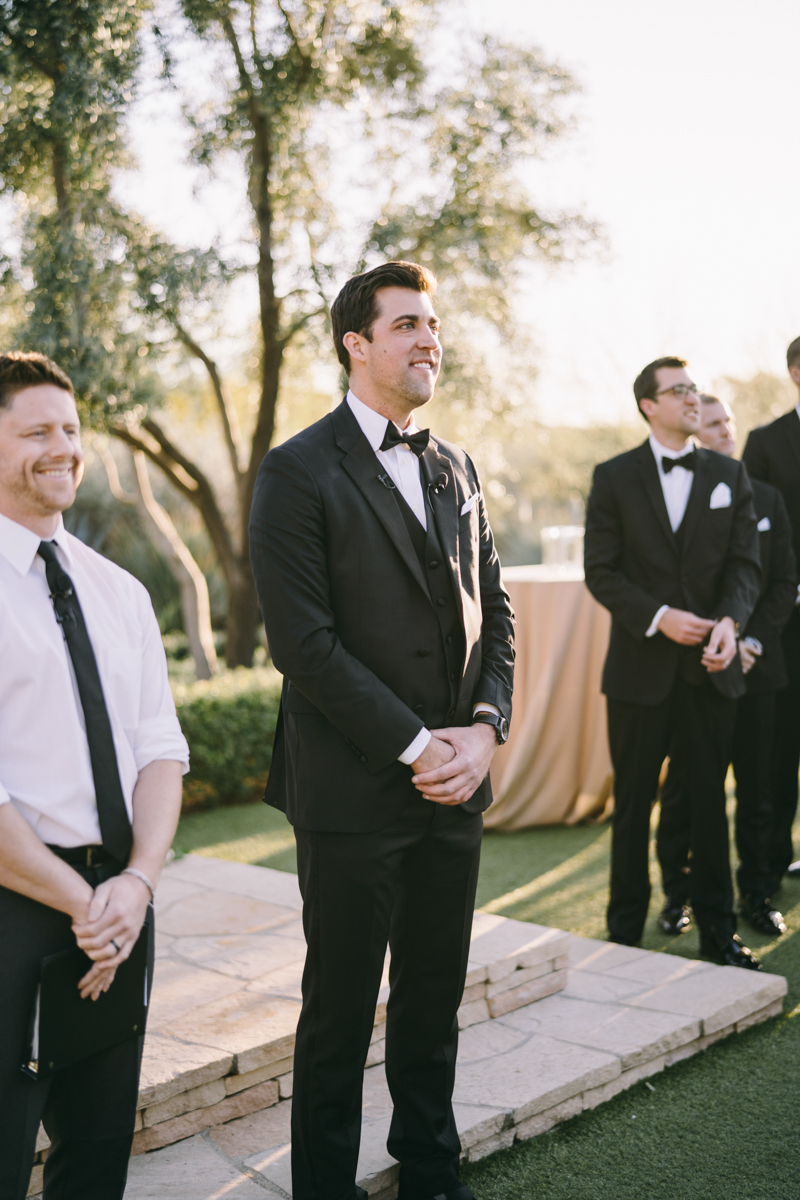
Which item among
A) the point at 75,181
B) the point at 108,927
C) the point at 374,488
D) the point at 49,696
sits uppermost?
the point at 75,181

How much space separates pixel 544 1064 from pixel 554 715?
9.78ft

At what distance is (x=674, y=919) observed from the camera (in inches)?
161

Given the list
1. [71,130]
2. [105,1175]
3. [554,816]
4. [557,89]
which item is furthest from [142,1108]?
[557,89]

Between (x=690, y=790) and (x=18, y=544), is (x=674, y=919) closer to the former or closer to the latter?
(x=690, y=790)

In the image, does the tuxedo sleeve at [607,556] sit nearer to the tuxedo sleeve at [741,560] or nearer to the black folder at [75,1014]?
the tuxedo sleeve at [741,560]

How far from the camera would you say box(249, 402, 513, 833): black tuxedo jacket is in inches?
81.8

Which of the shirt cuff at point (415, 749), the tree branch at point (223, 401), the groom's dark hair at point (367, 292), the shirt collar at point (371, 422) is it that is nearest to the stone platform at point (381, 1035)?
the shirt cuff at point (415, 749)

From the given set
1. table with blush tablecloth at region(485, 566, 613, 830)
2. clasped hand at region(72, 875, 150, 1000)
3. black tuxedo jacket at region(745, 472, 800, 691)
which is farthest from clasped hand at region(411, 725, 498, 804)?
table with blush tablecloth at region(485, 566, 613, 830)

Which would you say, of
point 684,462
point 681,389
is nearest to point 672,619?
point 684,462

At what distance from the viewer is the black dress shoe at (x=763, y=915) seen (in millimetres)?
4070

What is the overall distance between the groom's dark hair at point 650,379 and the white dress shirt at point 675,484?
188 mm

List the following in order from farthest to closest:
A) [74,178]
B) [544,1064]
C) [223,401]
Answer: [223,401]
[74,178]
[544,1064]

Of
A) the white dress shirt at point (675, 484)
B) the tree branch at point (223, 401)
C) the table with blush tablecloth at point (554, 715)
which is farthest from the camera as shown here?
the tree branch at point (223, 401)

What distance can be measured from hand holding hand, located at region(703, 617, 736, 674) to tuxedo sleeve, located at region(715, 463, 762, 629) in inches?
3.6
